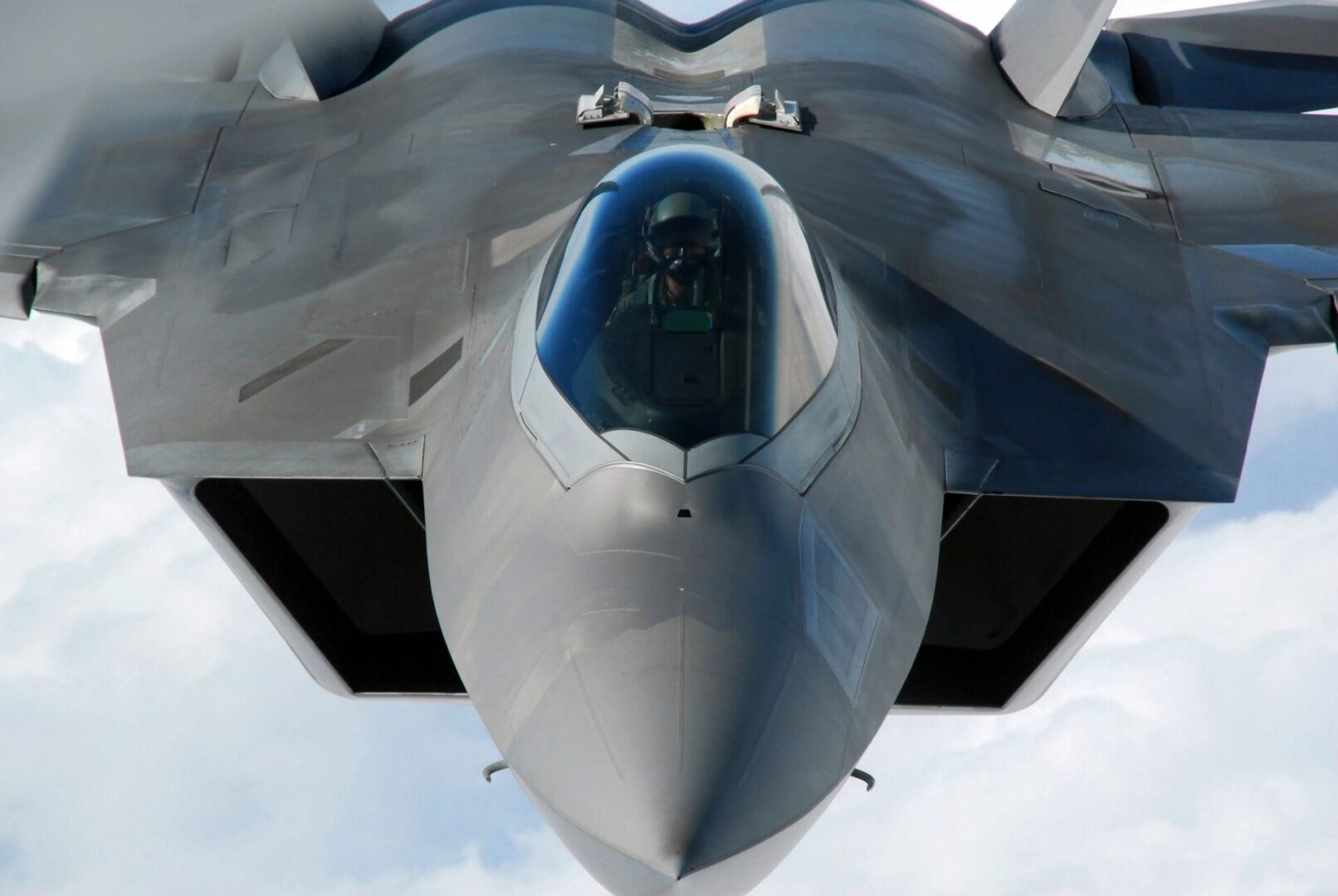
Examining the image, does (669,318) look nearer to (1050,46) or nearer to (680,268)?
(680,268)

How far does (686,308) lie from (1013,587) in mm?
2874

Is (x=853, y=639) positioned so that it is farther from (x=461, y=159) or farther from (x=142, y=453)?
(x=461, y=159)

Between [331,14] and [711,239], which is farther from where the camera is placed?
[331,14]

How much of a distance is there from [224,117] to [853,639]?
20.8ft

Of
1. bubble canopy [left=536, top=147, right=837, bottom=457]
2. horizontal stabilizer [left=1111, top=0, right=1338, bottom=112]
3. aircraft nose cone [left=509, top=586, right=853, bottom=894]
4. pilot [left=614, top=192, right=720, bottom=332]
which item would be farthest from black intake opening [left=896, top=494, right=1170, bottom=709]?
horizontal stabilizer [left=1111, top=0, right=1338, bottom=112]

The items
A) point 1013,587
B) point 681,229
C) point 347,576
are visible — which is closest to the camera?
point 681,229

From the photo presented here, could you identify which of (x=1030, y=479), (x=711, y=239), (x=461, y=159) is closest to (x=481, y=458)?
(x=711, y=239)

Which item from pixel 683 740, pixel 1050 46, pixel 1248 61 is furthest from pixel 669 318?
pixel 1248 61

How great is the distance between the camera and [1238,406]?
741 centimetres

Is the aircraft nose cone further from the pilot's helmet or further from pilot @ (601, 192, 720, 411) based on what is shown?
the pilot's helmet

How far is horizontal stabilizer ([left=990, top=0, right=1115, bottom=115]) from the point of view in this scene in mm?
9445

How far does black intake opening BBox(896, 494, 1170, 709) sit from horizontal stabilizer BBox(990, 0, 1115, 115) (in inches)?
125

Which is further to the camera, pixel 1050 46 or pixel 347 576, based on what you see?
pixel 1050 46

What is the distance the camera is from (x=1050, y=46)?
962 cm
